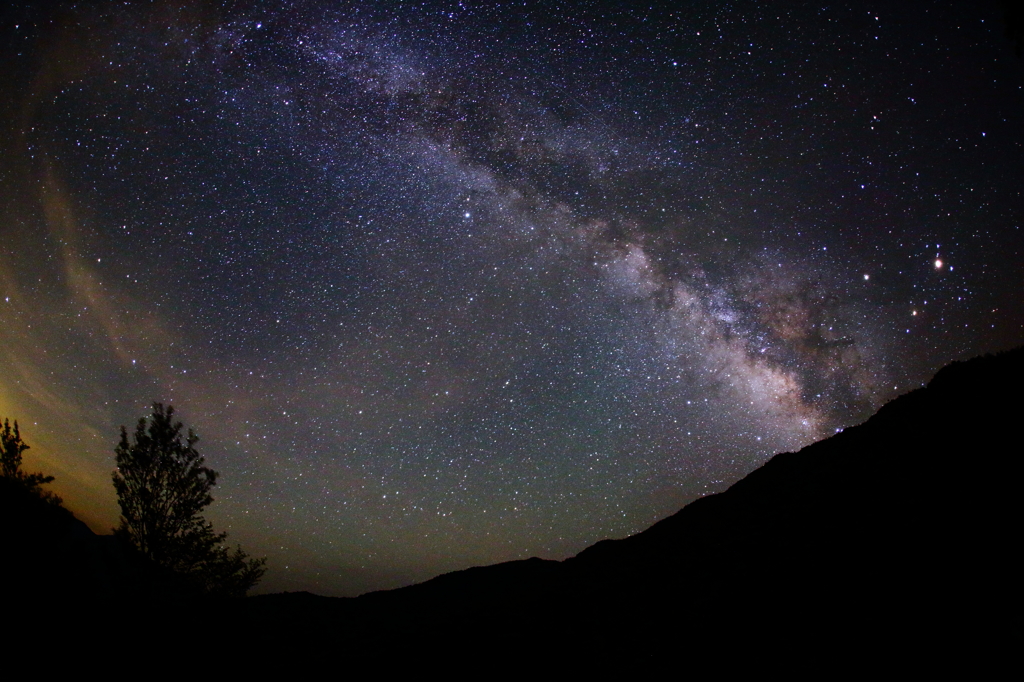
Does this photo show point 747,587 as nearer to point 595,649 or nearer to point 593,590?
point 595,649

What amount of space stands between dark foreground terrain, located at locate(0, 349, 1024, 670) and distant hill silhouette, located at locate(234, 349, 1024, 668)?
2.9 inches

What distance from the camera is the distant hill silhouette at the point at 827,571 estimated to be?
36.1 ft

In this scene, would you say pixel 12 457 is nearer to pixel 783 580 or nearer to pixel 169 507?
pixel 169 507

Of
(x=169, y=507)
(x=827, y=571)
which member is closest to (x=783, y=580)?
(x=827, y=571)

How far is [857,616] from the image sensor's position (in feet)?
39.1

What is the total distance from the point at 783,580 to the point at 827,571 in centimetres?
139

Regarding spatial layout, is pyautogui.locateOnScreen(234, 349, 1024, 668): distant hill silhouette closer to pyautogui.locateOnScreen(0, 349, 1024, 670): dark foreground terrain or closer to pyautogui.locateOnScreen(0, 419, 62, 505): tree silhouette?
pyautogui.locateOnScreen(0, 349, 1024, 670): dark foreground terrain

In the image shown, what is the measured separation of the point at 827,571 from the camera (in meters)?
14.7

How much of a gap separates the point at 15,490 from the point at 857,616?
20.3 meters

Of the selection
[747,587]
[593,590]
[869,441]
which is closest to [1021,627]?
[747,587]

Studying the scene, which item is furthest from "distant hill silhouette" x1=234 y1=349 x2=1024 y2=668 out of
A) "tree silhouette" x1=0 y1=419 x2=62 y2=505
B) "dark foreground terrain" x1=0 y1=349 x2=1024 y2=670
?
"tree silhouette" x1=0 y1=419 x2=62 y2=505

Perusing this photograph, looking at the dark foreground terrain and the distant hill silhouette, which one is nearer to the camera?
the dark foreground terrain

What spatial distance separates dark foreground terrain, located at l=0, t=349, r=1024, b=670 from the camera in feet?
30.2

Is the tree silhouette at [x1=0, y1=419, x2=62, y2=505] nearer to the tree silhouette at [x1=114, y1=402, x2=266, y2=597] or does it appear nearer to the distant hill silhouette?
the tree silhouette at [x1=114, y1=402, x2=266, y2=597]
